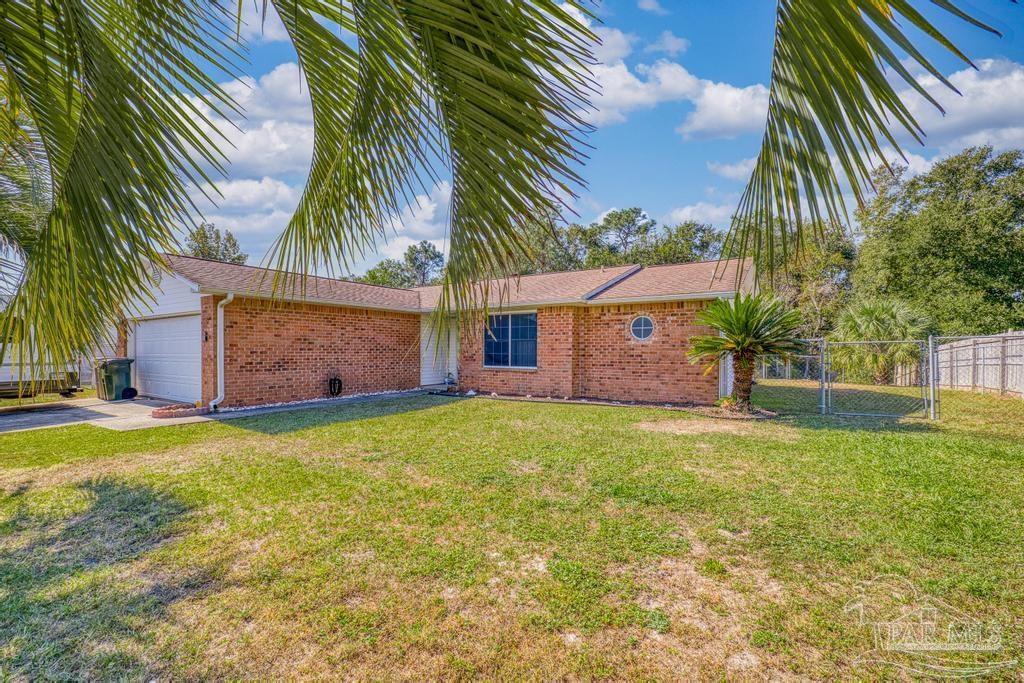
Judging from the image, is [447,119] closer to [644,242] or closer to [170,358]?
[170,358]

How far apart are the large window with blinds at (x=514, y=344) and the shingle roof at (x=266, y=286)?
2.84 m

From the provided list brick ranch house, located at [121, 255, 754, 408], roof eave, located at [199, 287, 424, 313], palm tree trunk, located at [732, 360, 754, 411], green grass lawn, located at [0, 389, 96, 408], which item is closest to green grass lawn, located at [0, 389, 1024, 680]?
palm tree trunk, located at [732, 360, 754, 411]

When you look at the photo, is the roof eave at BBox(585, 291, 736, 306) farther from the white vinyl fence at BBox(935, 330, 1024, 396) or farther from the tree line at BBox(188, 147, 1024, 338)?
the tree line at BBox(188, 147, 1024, 338)

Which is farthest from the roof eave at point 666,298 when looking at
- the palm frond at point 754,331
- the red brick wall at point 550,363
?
the palm frond at point 754,331

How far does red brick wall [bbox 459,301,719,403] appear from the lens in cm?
1162

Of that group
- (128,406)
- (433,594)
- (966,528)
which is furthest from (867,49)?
(128,406)

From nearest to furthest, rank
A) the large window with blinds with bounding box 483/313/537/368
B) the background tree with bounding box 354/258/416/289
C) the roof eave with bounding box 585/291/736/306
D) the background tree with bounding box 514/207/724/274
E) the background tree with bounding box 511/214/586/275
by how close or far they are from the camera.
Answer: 1. the background tree with bounding box 511/214/586/275
2. the roof eave with bounding box 585/291/736/306
3. the large window with blinds with bounding box 483/313/537/368
4. the background tree with bounding box 514/207/724/274
5. the background tree with bounding box 354/258/416/289

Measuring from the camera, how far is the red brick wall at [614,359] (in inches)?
457

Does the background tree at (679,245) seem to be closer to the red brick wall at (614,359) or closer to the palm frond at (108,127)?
the red brick wall at (614,359)

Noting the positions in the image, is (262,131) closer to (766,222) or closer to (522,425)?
(766,222)

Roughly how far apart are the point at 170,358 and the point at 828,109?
14.8m

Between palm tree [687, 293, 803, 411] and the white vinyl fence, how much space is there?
13.8 ft

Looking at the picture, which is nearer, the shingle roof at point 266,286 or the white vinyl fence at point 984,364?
the shingle roof at point 266,286

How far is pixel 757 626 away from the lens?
2.86m
